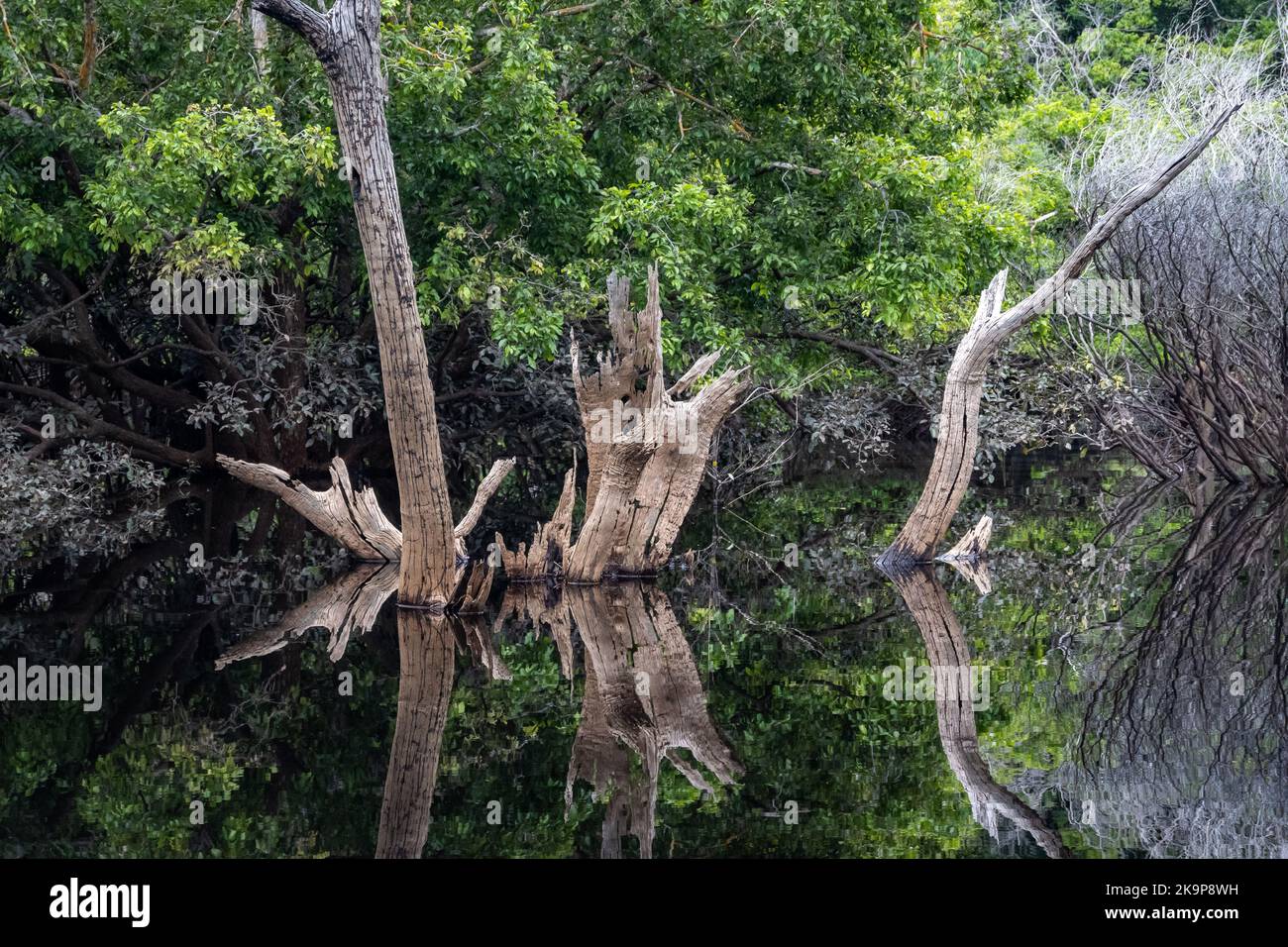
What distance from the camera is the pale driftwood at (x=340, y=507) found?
13.9 m

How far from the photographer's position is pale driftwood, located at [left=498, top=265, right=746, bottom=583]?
38.9 feet

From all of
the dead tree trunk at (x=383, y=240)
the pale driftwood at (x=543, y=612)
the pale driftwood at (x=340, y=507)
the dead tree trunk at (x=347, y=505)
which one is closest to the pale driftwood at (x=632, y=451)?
the pale driftwood at (x=543, y=612)

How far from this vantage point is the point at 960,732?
7.68 m

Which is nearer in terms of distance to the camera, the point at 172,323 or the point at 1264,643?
the point at 1264,643

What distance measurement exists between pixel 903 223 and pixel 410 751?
37.8 feet

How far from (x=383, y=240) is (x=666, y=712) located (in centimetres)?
433

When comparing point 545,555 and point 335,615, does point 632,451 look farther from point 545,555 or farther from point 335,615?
point 335,615

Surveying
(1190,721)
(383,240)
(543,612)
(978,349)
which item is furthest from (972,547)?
(383,240)

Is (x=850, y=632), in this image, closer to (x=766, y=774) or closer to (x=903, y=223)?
(x=766, y=774)

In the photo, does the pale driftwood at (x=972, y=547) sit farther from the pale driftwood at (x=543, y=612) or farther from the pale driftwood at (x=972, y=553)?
the pale driftwood at (x=543, y=612)

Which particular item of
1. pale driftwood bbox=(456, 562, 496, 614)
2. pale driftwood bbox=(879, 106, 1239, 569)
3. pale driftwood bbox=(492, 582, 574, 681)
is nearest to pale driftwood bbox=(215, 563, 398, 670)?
pale driftwood bbox=(456, 562, 496, 614)

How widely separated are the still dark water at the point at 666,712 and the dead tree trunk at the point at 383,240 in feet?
3.35

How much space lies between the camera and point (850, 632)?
1074 cm
